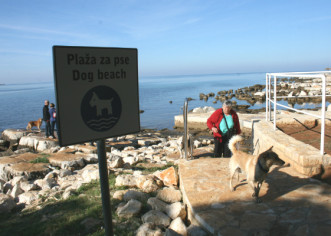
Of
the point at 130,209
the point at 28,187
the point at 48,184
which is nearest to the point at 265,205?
the point at 130,209

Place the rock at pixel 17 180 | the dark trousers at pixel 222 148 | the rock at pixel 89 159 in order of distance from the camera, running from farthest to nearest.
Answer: the rock at pixel 89 159
the rock at pixel 17 180
the dark trousers at pixel 222 148

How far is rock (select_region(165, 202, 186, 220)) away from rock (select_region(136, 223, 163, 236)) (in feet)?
1.39

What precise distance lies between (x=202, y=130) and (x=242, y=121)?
12.5ft

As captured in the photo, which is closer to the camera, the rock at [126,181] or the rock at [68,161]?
the rock at [126,181]

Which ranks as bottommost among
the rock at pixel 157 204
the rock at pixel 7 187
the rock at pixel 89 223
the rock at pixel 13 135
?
the rock at pixel 13 135

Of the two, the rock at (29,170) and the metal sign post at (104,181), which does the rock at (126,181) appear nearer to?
the rock at (29,170)

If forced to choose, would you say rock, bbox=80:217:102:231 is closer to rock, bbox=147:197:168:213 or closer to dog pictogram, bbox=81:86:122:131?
rock, bbox=147:197:168:213

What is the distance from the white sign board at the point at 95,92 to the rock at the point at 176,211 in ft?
7.73

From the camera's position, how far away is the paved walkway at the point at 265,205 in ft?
10.5

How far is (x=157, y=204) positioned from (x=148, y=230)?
832 millimetres

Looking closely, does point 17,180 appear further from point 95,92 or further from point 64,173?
point 95,92

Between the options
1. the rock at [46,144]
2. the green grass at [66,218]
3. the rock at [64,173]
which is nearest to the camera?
the green grass at [66,218]

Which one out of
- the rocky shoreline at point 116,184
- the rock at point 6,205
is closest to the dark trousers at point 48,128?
the rocky shoreline at point 116,184

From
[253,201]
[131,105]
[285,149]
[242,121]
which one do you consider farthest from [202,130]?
[131,105]
